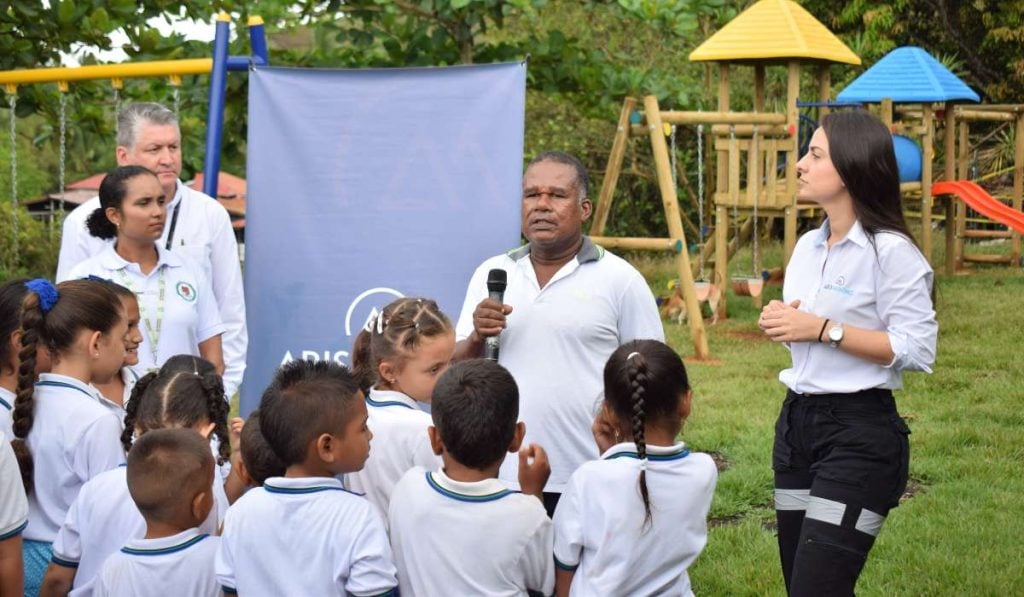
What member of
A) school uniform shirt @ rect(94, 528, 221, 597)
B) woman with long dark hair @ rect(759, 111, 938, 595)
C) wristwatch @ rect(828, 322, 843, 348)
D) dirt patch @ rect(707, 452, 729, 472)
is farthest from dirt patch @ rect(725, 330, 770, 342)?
school uniform shirt @ rect(94, 528, 221, 597)

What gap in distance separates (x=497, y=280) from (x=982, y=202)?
33.8 ft

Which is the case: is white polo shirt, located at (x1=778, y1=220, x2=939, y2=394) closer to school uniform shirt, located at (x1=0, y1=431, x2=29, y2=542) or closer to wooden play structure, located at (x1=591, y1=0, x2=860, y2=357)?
school uniform shirt, located at (x1=0, y1=431, x2=29, y2=542)

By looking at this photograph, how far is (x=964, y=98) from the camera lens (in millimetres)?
12977

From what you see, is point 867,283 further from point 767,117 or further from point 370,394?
point 767,117

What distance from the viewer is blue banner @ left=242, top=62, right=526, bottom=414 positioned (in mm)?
5855

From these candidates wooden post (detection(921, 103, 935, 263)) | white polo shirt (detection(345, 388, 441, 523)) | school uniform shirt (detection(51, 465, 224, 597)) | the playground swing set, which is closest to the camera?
school uniform shirt (detection(51, 465, 224, 597))

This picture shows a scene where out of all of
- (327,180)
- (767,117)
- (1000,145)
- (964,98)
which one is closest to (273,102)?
(327,180)

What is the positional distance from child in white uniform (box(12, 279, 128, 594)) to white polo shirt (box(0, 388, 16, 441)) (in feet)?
0.12

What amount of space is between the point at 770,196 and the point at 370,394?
28.2ft

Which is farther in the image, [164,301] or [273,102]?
[273,102]

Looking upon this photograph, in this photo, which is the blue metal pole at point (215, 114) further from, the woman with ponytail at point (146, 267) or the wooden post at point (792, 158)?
the wooden post at point (792, 158)

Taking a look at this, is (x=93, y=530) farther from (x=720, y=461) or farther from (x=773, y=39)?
(x=773, y=39)

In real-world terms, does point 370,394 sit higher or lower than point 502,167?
lower

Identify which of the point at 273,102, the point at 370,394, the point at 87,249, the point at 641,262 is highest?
the point at 273,102
